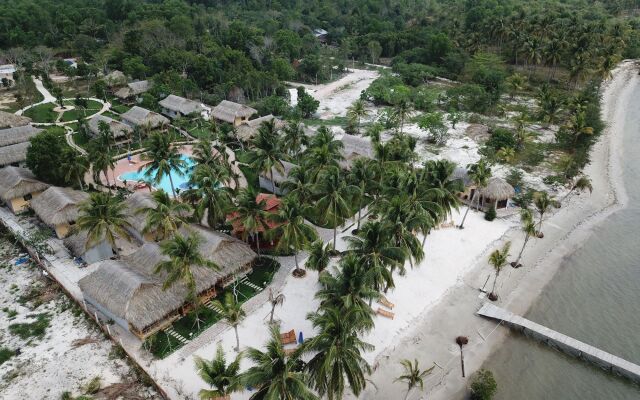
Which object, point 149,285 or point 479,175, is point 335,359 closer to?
point 149,285

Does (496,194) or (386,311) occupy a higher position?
(496,194)

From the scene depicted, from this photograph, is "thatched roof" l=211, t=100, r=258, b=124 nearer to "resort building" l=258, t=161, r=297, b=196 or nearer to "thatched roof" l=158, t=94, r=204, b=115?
"thatched roof" l=158, t=94, r=204, b=115

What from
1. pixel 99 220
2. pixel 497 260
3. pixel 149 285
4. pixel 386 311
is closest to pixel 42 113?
pixel 99 220

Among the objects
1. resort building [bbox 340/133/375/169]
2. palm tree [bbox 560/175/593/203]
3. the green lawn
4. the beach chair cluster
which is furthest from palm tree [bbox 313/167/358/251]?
the green lawn

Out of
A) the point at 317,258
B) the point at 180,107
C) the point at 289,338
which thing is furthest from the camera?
the point at 180,107

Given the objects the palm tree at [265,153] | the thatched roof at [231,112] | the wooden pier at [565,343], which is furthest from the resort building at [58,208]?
the wooden pier at [565,343]

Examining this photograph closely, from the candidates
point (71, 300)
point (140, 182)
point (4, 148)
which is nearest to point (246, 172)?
point (140, 182)

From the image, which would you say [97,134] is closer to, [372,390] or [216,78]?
[216,78]
